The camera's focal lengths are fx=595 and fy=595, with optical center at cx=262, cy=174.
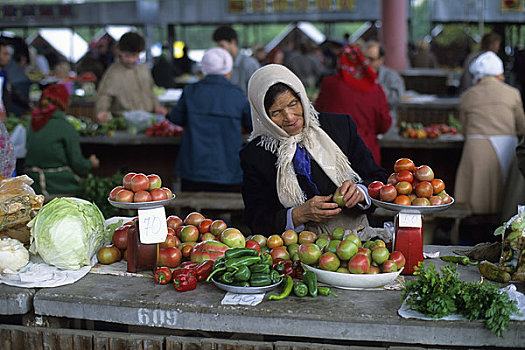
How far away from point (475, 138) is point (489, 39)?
180cm

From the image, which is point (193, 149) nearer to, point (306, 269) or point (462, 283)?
point (306, 269)

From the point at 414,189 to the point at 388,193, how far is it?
0.11 metres

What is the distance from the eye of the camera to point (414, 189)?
93.6 inches

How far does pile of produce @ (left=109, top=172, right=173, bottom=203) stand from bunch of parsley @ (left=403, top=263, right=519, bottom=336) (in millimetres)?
1007

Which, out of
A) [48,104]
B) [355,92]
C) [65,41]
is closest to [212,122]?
[355,92]

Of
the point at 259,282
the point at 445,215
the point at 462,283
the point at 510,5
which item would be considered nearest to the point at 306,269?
the point at 259,282

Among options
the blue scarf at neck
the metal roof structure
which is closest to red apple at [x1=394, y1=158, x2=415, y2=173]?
the blue scarf at neck

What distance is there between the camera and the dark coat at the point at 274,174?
2.96m

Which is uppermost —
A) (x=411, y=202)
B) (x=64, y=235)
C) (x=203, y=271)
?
(x=411, y=202)

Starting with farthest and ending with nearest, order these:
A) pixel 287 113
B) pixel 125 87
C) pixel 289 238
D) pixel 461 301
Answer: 1. pixel 125 87
2. pixel 287 113
3. pixel 289 238
4. pixel 461 301

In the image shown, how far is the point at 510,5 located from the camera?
16.2 m

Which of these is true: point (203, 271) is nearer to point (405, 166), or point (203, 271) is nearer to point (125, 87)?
point (405, 166)

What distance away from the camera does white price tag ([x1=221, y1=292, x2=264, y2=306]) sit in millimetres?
2127

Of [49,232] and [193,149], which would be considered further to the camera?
[193,149]
